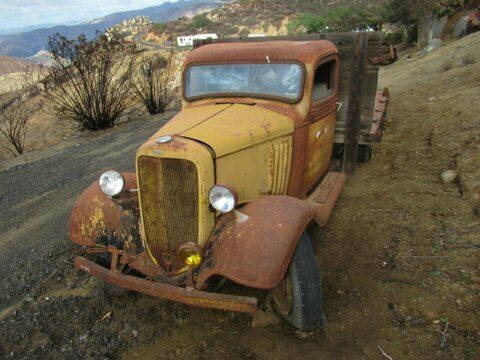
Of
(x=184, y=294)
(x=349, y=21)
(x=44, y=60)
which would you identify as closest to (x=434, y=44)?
(x=349, y=21)

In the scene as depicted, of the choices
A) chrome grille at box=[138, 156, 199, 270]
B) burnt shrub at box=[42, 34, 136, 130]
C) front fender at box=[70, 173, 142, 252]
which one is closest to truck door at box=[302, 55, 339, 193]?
chrome grille at box=[138, 156, 199, 270]

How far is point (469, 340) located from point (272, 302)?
1.33 meters

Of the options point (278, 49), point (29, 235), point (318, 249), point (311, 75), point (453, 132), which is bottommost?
point (29, 235)

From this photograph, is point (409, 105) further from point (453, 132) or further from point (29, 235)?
point (29, 235)

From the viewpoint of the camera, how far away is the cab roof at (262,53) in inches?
146

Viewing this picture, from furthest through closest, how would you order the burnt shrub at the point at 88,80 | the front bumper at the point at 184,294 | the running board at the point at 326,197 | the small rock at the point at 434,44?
the small rock at the point at 434,44, the burnt shrub at the point at 88,80, the running board at the point at 326,197, the front bumper at the point at 184,294

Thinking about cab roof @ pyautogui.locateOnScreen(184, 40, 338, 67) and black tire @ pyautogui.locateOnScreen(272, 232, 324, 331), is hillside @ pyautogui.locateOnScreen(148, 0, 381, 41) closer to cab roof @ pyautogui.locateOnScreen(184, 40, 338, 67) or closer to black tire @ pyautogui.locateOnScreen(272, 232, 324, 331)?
cab roof @ pyautogui.locateOnScreen(184, 40, 338, 67)

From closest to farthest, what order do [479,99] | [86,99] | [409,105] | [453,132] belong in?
1. [453,132]
2. [479,99]
3. [409,105]
4. [86,99]

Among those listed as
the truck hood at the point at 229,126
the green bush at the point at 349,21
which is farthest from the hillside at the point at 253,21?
the truck hood at the point at 229,126

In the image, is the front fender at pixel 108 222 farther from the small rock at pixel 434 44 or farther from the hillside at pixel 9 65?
the hillside at pixel 9 65

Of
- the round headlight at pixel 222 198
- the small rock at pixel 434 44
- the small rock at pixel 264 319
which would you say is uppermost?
the round headlight at pixel 222 198

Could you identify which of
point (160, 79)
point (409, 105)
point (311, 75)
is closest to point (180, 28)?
point (160, 79)

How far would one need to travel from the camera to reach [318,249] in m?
3.77

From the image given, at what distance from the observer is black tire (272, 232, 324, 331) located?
263cm
